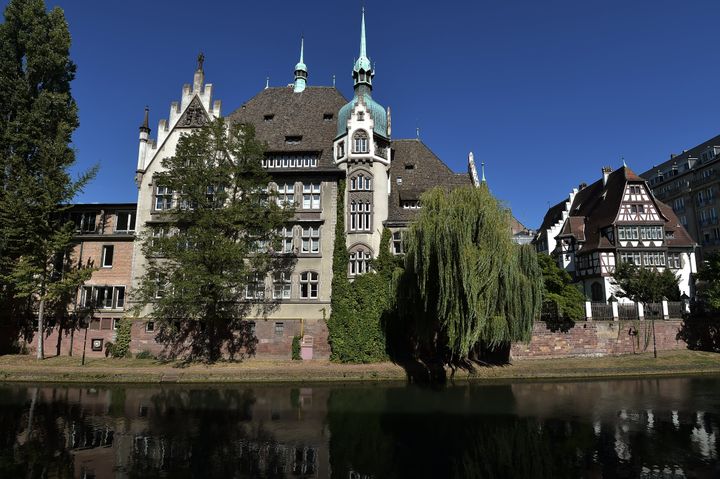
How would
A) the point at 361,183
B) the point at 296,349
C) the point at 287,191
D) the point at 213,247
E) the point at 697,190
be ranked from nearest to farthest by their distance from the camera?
the point at 213,247 < the point at 296,349 < the point at 361,183 < the point at 287,191 < the point at 697,190

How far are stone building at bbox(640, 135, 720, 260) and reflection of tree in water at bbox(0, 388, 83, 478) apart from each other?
72.5 meters

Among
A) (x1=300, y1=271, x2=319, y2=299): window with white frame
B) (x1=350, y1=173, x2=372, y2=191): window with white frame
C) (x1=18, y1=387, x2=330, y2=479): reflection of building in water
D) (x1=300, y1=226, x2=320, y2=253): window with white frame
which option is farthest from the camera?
(x1=350, y1=173, x2=372, y2=191): window with white frame

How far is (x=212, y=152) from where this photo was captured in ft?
101

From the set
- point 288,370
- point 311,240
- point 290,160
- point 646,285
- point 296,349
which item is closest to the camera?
point 288,370

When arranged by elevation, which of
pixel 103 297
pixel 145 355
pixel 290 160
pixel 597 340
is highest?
pixel 290 160

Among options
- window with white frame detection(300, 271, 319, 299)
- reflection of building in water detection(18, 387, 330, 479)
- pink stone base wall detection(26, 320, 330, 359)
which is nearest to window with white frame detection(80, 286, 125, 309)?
pink stone base wall detection(26, 320, 330, 359)

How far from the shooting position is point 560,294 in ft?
117

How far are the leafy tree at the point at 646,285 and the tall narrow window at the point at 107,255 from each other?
45.7 m

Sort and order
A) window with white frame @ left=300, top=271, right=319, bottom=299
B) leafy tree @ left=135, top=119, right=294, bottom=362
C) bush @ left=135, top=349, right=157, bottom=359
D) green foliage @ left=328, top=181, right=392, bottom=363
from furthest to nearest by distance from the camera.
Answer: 1. window with white frame @ left=300, top=271, right=319, bottom=299
2. bush @ left=135, top=349, right=157, bottom=359
3. green foliage @ left=328, top=181, right=392, bottom=363
4. leafy tree @ left=135, top=119, right=294, bottom=362

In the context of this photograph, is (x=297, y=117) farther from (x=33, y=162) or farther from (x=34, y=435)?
(x=34, y=435)

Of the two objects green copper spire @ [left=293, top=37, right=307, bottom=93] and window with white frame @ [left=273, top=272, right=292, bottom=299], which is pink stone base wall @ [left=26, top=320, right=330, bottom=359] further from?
green copper spire @ [left=293, top=37, right=307, bottom=93]

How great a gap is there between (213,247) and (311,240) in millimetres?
7783

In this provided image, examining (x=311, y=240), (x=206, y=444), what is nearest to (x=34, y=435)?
(x=206, y=444)

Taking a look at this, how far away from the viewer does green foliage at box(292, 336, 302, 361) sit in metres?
31.8
